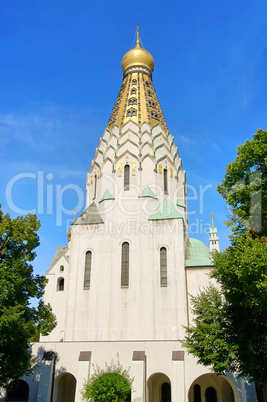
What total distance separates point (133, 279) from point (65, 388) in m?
8.29

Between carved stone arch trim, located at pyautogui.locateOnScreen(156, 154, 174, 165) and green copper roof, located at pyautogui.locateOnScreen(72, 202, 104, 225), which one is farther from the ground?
carved stone arch trim, located at pyautogui.locateOnScreen(156, 154, 174, 165)

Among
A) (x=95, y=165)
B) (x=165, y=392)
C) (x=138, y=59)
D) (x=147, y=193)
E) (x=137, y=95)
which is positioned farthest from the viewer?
(x=138, y=59)

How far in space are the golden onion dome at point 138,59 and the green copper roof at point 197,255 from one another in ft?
63.7

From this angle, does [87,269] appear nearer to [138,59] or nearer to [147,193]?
[147,193]

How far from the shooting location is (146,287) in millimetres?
25656

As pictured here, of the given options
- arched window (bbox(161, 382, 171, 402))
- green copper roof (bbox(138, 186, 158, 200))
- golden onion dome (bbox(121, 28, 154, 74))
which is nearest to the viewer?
arched window (bbox(161, 382, 171, 402))

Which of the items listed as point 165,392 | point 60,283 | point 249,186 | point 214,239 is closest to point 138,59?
point 60,283

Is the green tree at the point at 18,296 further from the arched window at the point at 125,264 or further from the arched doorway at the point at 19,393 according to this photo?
the arched window at the point at 125,264

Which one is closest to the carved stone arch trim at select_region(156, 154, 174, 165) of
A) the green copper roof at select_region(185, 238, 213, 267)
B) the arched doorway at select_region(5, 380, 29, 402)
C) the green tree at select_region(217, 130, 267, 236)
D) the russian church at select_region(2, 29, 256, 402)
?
the russian church at select_region(2, 29, 256, 402)

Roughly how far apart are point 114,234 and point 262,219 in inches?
582

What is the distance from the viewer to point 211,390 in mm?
23281

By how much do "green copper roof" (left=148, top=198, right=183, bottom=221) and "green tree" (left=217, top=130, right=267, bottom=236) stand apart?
1136 cm

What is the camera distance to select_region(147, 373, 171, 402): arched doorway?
74.3 feet

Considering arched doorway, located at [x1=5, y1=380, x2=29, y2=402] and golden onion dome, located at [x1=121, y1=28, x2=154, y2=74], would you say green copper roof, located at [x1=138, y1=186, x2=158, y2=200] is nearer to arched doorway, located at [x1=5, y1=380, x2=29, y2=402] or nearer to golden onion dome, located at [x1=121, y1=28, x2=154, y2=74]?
arched doorway, located at [x1=5, y1=380, x2=29, y2=402]
